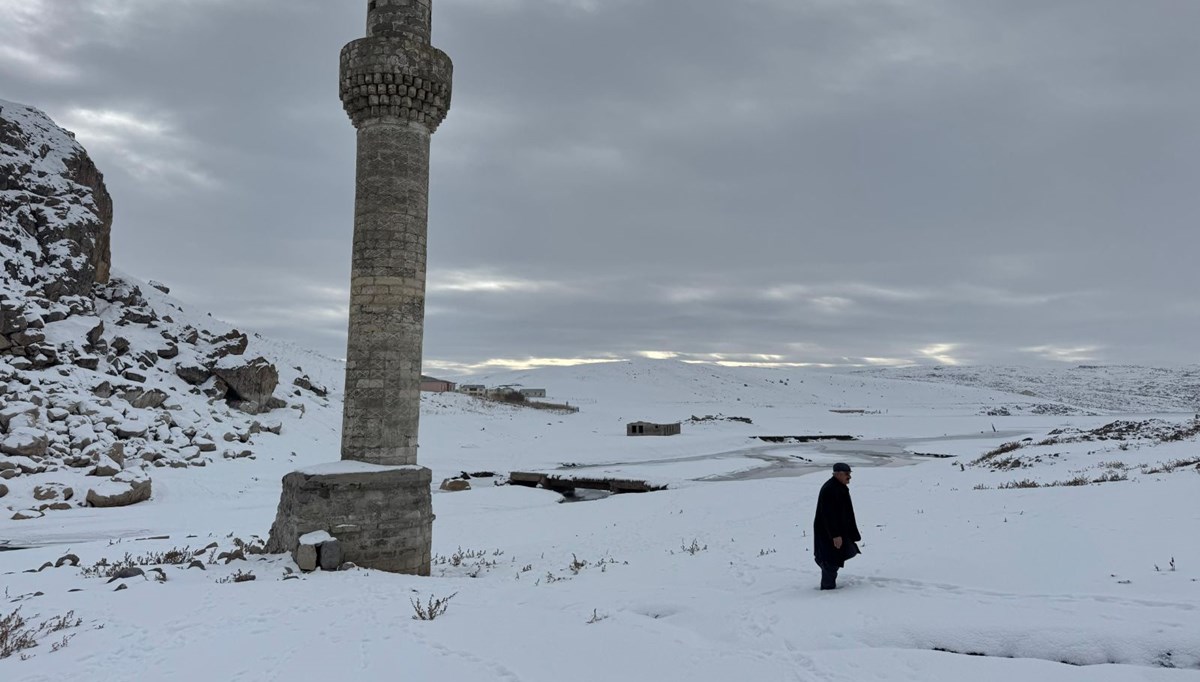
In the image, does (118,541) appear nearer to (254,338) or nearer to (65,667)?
(65,667)

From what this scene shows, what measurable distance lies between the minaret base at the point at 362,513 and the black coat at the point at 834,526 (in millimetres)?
7187

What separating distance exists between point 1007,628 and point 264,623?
7.72 meters

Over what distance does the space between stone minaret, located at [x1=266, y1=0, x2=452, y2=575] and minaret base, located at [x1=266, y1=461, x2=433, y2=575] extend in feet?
0.06

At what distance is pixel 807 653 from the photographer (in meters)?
6.59

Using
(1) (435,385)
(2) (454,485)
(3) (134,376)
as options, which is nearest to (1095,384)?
(1) (435,385)

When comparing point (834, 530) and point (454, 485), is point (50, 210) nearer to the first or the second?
point (454, 485)

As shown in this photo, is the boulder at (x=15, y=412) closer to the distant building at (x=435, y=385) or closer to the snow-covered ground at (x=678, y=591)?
the snow-covered ground at (x=678, y=591)

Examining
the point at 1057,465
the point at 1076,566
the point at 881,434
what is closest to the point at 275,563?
the point at 1076,566

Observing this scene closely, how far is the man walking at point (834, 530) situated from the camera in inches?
341

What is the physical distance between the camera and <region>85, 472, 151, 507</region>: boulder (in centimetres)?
1920

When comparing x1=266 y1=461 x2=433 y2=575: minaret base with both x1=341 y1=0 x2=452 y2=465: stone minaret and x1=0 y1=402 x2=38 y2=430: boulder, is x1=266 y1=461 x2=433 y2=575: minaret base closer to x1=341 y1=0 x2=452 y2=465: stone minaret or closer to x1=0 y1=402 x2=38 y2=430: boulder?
x1=341 y1=0 x2=452 y2=465: stone minaret

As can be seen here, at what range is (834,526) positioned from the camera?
8648 mm

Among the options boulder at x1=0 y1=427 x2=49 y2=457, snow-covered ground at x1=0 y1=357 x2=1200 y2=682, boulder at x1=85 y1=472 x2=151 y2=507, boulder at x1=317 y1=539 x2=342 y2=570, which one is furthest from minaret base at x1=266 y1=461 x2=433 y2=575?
boulder at x1=0 y1=427 x2=49 y2=457

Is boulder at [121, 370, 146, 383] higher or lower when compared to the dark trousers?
higher
